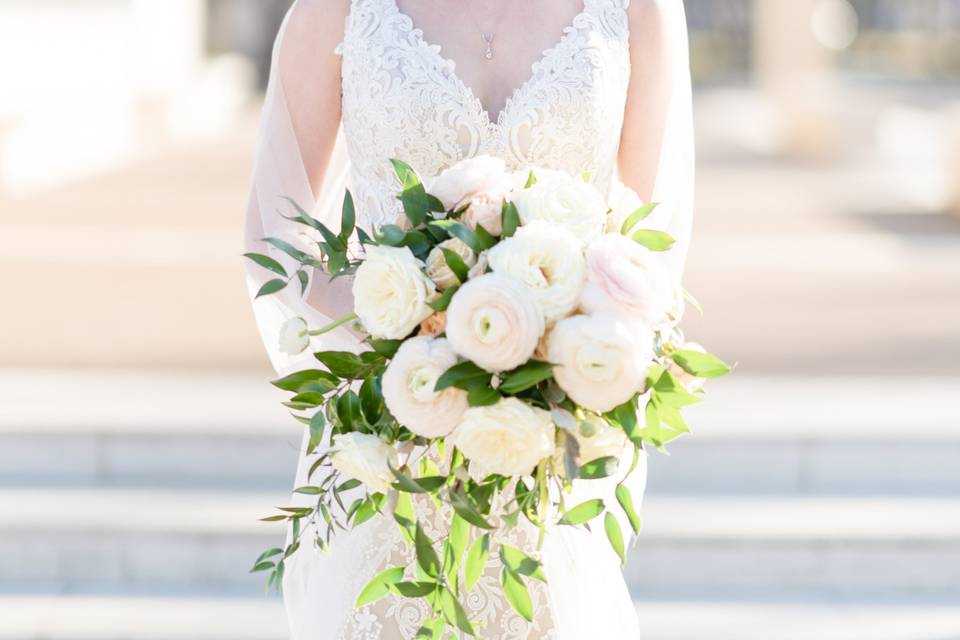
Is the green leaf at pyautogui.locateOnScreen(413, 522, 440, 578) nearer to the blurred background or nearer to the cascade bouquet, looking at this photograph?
the cascade bouquet

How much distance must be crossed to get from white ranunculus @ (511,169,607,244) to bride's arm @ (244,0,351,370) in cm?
66

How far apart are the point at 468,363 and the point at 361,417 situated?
24 cm

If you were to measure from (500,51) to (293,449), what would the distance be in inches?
123

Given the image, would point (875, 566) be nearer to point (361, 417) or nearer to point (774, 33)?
point (361, 417)

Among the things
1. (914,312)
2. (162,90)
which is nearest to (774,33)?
(162,90)

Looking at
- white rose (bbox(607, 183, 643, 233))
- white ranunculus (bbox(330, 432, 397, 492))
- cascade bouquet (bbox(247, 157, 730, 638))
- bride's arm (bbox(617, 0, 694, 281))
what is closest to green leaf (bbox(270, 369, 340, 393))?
cascade bouquet (bbox(247, 157, 730, 638))

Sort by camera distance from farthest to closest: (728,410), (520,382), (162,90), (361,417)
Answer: (162,90), (728,410), (361,417), (520,382)

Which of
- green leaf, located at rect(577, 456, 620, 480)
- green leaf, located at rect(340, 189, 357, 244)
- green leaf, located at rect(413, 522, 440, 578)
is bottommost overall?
green leaf, located at rect(413, 522, 440, 578)

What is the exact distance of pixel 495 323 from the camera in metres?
1.73

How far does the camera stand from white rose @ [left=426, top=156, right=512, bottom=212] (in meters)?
1.92

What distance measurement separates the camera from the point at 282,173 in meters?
2.52

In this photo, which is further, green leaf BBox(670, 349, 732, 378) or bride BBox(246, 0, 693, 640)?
bride BBox(246, 0, 693, 640)

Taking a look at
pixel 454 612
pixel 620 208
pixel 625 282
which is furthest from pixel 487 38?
pixel 454 612

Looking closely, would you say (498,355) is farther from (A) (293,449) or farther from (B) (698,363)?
(A) (293,449)
